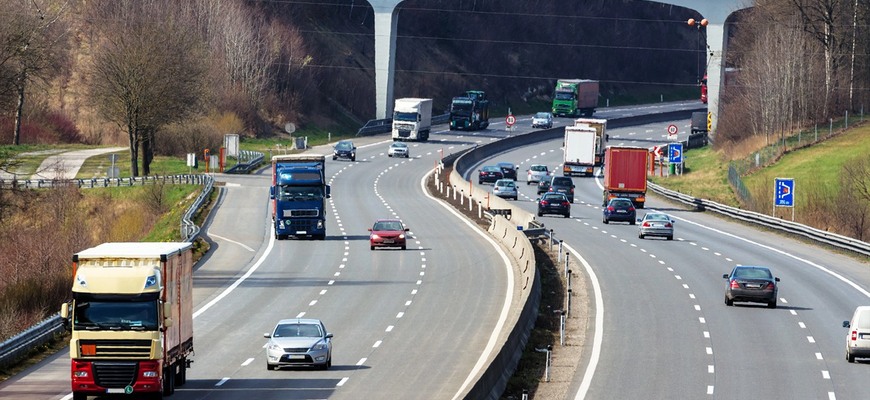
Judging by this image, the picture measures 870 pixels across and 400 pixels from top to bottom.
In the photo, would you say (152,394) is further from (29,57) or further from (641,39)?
(641,39)

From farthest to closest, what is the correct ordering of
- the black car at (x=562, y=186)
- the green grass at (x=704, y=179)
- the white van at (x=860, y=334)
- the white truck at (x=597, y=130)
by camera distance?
the white truck at (x=597, y=130), the green grass at (x=704, y=179), the black car at (x=562, y=186), the white van at (x=860, y=334)

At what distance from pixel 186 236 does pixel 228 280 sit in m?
10.2

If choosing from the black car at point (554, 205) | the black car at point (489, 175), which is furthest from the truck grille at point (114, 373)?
the black car at point (489, 175)

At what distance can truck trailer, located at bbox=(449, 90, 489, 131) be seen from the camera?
12950cm

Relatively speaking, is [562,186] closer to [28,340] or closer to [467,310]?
[467,310]

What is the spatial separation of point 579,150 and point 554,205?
25.0 m

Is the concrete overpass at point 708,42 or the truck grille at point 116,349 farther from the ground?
the concrete overpass at point 708,42

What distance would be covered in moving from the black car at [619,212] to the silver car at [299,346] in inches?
Result: 1613

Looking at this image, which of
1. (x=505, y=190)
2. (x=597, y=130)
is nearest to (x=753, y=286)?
(x=505, y=190)

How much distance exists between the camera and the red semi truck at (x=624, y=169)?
256 feet

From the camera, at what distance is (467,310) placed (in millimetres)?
41812

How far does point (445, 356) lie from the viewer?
111ft

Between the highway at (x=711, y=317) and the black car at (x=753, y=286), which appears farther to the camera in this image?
the black car at (x=753, y=286)

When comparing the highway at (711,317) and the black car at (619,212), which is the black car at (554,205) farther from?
the black car at (619,212)
